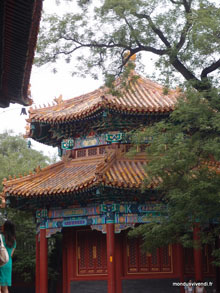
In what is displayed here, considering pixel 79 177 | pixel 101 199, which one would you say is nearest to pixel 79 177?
pixel 79 177

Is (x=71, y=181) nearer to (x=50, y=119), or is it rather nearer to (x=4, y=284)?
(x=50, y=119)

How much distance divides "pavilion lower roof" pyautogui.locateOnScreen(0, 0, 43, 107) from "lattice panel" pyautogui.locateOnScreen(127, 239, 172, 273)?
29.6ft

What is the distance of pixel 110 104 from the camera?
1513cm

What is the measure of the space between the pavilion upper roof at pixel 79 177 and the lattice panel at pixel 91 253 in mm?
2126

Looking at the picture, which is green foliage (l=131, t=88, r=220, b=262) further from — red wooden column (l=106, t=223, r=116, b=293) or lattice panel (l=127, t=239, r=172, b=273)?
lattice panel (l=127, t=239, r=172, b=273)

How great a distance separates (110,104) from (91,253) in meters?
4.77

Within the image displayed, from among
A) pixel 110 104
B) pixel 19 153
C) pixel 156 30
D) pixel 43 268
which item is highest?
pixel 19 153

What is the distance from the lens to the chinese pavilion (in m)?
14.8

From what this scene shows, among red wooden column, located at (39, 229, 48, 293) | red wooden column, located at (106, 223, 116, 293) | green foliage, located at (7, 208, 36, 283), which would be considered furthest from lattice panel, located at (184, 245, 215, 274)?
green foliage, located at (7, 208, 36, 283)

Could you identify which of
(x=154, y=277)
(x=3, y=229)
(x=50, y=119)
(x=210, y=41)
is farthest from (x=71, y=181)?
(x=3, y=229)

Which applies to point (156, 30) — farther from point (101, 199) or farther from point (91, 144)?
point (91, 144)

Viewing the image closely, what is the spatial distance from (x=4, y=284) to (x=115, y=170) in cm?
877

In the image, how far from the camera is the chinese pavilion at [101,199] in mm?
14827

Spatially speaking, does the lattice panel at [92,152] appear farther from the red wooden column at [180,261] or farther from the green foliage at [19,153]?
the green foliage at [19,153]
